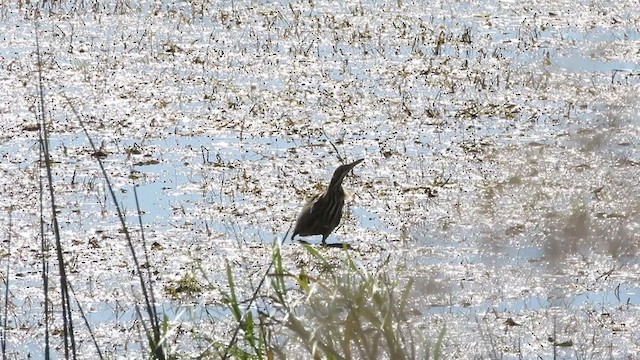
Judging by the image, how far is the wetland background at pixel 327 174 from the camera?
16.8 ft

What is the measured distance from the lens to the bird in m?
8.77

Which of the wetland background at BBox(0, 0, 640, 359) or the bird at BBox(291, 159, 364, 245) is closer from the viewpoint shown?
the wetland background at BBox(0, 0, 640, 359)

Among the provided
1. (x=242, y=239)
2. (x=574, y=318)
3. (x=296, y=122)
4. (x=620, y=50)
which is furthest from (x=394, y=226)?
(x=620, y=50)

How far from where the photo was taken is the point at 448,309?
283 inches

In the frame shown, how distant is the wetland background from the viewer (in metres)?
5.13

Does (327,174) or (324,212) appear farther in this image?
(327,174)

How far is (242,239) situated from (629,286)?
2.36 metres

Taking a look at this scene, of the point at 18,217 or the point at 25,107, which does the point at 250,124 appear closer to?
the point at 25,107

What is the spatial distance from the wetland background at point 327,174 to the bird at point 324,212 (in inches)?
6.5

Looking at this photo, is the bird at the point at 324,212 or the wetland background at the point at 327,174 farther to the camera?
the bird at the point at 324,212

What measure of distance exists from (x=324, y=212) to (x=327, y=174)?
1.74 meters

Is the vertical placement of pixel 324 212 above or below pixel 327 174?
above

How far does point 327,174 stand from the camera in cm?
1048

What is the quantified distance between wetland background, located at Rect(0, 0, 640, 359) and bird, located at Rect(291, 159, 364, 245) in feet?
0.54
